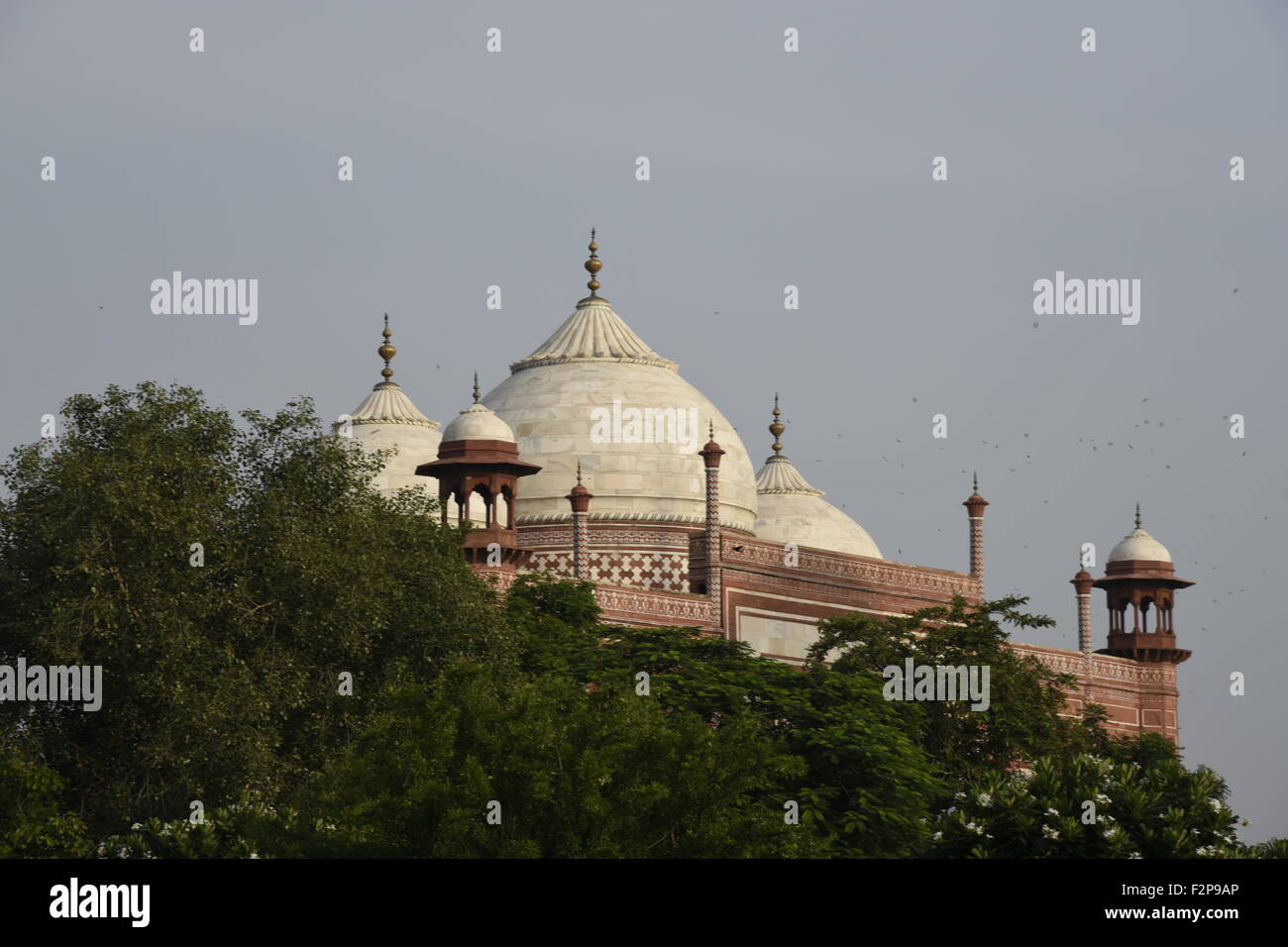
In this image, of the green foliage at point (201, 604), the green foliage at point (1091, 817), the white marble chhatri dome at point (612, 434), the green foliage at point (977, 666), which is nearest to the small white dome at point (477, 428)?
the white marble chhatri dome at point (612, 434)

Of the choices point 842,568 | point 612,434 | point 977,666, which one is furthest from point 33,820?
point 612,434

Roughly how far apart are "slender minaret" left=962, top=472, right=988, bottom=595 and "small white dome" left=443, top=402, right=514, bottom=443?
901 centimetres

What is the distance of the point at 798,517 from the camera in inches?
2015

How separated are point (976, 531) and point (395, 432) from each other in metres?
11.6

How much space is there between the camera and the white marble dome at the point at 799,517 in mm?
50656

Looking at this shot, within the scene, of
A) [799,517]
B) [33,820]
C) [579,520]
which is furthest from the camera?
[799,517]

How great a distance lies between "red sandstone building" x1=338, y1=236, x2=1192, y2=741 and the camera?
131 feet

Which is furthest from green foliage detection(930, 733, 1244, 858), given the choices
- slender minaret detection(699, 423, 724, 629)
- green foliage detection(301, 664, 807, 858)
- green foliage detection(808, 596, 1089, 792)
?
slender minaret detection(699, 423, 724, 629)

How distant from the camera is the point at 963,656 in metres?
35.1

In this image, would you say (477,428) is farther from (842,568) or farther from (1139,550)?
(1139,550)

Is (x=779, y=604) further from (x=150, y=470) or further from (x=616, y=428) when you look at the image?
(x=150, y=470)

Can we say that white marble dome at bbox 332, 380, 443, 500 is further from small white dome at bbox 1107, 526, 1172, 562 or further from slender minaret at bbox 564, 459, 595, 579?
small white dome at bbox 1107, 526, 1172, 562

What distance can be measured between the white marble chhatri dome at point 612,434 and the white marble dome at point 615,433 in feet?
0.06

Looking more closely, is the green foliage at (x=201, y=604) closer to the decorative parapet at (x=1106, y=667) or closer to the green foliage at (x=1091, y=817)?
the green foliage at (x=1091, y=817)
